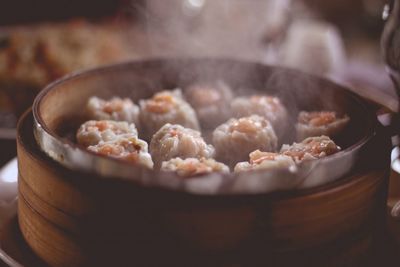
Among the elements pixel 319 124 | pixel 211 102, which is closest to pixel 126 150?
pixel 211 102

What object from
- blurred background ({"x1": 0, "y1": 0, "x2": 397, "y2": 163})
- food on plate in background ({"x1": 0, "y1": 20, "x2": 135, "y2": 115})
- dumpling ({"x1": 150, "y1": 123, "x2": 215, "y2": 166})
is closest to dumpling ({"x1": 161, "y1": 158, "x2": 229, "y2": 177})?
dumpling ({"x1": 150, "y1": 123, "x2": 215, "y2": 166})

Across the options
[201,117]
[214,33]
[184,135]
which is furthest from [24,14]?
[184,135]

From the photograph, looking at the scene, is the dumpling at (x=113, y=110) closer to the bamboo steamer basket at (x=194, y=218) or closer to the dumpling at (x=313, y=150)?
the bamboo steamer basket at (x=194, y=218)

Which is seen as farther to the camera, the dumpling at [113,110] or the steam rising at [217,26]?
the steam rising at [217,26]

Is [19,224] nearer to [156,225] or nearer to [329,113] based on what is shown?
[156,225]

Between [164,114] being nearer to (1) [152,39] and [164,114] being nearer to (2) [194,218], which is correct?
(2) [194,218]

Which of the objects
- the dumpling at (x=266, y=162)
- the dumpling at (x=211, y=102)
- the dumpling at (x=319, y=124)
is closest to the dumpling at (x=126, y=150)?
the dumpling at (x=266, y=162)
